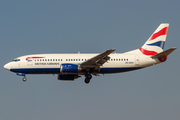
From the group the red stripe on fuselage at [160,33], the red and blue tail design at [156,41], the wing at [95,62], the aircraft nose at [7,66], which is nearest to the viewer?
the wing at [95,62]

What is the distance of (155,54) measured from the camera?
4862 cm

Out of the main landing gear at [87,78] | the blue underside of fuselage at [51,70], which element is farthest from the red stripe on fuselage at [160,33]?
the main landing gear at [87,78]

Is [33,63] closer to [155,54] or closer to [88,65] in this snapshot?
[88,65]

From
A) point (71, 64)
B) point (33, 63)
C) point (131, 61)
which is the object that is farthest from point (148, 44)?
point (33, 63)

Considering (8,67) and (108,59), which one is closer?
(108,59)

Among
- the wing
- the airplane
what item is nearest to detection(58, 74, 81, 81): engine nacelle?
the airplane

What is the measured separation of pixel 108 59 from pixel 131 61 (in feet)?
14.0

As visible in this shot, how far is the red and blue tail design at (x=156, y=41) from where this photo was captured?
49.3 metres

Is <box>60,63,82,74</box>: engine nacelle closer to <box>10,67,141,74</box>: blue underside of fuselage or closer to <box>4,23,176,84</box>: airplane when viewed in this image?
<box>4,23,176,84</box>: airplane

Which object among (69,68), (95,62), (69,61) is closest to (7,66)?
(69,61)

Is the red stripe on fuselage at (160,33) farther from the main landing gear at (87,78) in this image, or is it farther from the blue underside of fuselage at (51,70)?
the main landing gear at (87,78)

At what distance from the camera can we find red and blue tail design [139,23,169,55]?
49312mm

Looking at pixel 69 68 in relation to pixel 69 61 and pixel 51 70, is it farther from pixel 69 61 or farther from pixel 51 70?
pixel 51 70

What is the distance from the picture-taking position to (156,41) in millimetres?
50031
